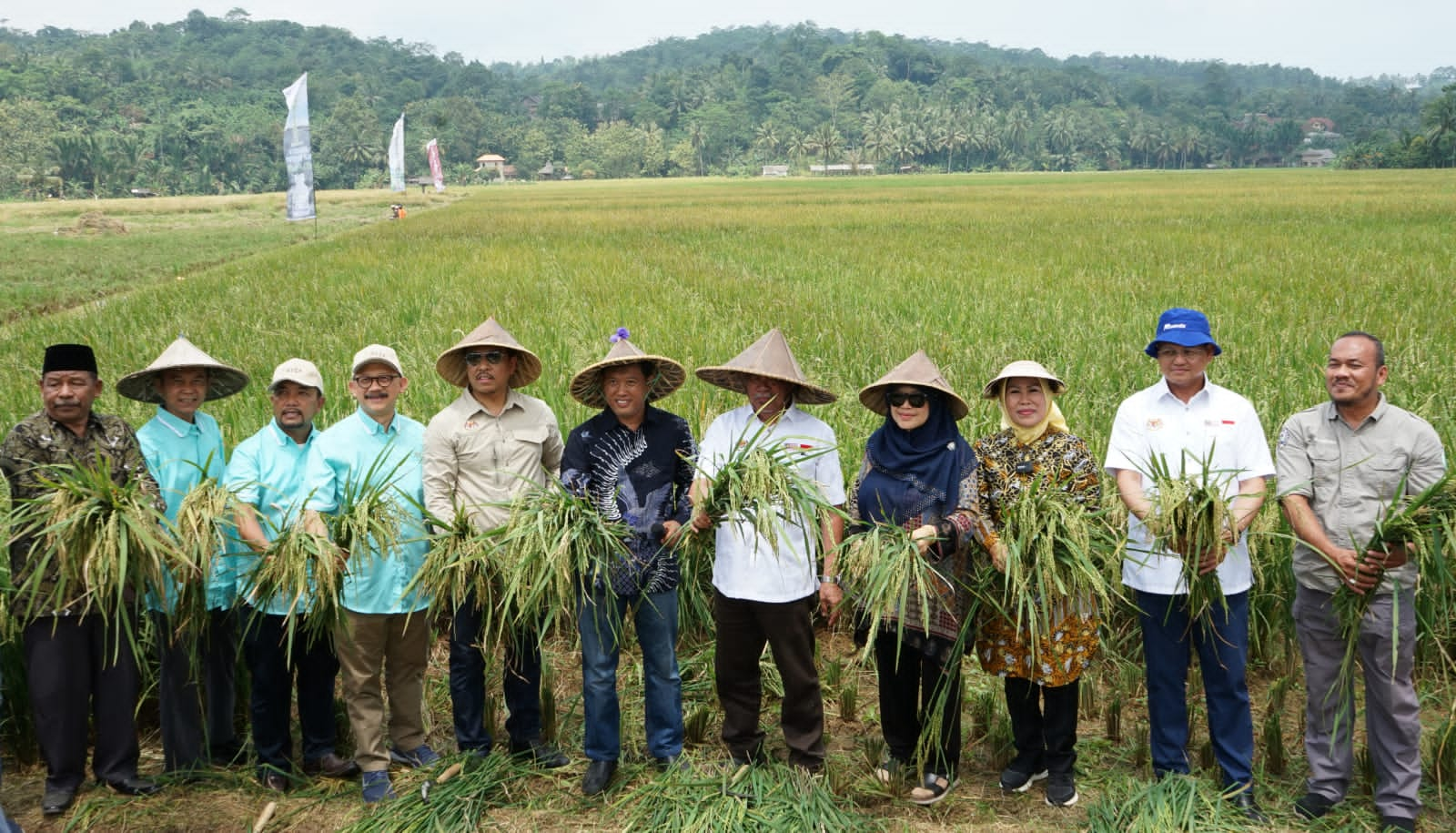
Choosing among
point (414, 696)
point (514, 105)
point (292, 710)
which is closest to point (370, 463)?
point (414, 696)

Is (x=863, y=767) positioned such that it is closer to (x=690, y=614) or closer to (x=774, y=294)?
(x=690, y=614)

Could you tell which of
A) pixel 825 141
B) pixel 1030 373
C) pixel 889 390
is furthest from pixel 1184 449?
pixel 825 141

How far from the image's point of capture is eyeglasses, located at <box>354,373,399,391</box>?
11.9ft

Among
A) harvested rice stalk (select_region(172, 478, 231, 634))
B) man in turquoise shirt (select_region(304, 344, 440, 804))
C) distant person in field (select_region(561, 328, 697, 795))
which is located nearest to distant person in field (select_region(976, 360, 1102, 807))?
distant person in field (select_region(561, 328, 697, 795))

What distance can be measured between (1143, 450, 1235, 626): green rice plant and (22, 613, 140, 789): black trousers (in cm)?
314

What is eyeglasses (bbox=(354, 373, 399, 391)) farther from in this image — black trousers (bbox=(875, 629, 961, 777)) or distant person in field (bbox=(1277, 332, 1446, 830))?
distant person in field (bbox=(1277, 332, 1446, 830))

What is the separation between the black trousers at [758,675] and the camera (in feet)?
11.5

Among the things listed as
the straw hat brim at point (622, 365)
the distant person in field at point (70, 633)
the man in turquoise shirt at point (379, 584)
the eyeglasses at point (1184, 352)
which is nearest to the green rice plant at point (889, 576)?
the straw hat brim at point (622, 365)

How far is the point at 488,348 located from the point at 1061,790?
2.32 metres

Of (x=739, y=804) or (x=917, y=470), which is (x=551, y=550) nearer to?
(x=739, y=804)

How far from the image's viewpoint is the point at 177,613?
3.50 meters

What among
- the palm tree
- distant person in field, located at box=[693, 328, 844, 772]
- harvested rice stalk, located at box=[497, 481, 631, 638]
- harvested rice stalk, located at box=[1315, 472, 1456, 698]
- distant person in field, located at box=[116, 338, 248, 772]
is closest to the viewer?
harvested rice stalk, located at box=[1315, 472, 1456, 698]

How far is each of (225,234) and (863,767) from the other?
31.0m

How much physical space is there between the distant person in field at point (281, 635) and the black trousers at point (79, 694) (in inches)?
14.5
